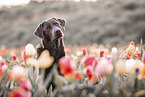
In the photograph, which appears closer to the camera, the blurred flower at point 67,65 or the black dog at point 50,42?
the blurred flower at point 67,65

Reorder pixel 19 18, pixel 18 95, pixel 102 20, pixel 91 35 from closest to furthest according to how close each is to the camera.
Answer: pixel 18 95
pixel 91 35
pixel 102 20
pixel 19 18

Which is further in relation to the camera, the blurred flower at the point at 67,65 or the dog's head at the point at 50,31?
the dog's head at the point at 50,31

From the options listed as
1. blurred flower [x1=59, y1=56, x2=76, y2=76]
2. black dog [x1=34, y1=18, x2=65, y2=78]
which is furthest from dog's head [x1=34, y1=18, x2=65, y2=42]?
blurred flower [x1=59, y1=56, x2=76, y2=76]

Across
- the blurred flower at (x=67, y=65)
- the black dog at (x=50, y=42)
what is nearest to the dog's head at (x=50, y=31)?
the black dog at (x=50, y=42)

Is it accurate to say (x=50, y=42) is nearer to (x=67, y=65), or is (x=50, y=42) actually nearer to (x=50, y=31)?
(x=50, y=31)

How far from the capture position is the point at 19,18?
20766mm

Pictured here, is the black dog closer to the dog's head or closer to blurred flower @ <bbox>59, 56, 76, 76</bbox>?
the dog's head

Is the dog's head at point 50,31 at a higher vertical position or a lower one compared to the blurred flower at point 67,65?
higher

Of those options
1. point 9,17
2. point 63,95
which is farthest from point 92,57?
point 9,17

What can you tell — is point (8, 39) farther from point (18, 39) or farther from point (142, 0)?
point (142, 0)

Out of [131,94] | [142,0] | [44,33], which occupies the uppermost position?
[142,0]

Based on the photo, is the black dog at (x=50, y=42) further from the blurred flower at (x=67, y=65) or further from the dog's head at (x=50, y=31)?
the blurred flower at (x=67, y=65)

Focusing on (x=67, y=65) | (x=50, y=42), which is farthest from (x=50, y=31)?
(x=67, y=65)

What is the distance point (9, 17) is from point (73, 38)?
16.0m
